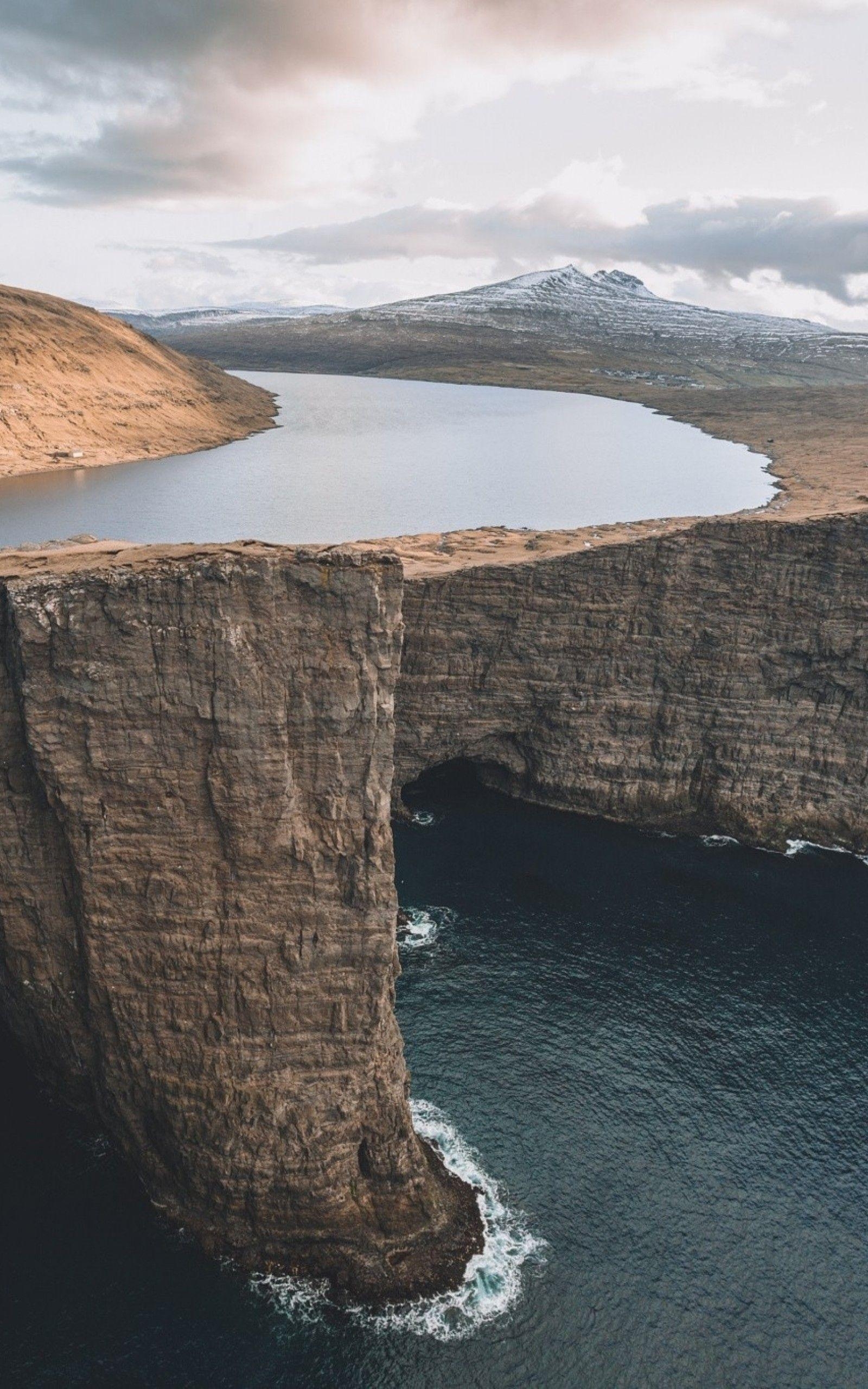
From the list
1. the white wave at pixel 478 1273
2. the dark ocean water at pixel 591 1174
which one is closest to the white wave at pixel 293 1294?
the dark ocean water at pixel 591 1174

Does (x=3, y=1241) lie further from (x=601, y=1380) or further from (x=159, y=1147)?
(x=601, y=1380)

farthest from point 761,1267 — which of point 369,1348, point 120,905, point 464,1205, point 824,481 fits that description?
point 824,481

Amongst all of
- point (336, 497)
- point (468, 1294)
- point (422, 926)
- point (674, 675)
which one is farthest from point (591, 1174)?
point (336, 497)

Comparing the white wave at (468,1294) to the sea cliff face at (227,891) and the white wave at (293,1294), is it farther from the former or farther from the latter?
the sea cliff face at (227,891)

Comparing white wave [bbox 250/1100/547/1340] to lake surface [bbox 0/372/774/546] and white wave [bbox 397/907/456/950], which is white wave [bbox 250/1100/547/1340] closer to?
white wave [bbox 397/907/456/950]

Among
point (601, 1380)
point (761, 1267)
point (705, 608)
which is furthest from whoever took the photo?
point (705, 608)

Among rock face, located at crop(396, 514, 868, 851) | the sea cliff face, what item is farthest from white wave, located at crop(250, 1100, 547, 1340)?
rock face, located at crop(396, 514, 868, 851)
